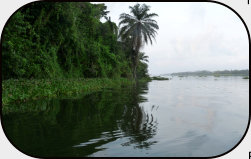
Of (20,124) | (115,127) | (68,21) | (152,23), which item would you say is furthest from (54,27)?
(152,23)

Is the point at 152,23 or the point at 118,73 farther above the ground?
the point at 152,23

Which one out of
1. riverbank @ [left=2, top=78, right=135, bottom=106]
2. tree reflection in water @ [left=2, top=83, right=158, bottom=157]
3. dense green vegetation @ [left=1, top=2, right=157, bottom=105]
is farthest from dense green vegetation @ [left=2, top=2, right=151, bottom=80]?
tree reflection in water @ [left=2, top=83, right=158, bottom=157]

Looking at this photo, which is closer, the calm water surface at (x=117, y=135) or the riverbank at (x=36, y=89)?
the calm water surface at (x=117, y=135)

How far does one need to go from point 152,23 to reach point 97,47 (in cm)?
1029

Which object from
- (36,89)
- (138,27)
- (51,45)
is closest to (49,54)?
(51,45)

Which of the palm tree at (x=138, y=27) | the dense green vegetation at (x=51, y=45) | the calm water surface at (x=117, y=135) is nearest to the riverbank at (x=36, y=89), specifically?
the dense green vegetation at (x=51, y=45)

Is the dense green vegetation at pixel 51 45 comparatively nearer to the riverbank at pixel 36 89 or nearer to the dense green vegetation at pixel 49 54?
the dense green vegetation at pixel 49 54

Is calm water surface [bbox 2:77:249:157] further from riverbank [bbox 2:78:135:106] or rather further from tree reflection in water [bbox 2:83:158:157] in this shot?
riverbank [bbox 2:78:135:106]

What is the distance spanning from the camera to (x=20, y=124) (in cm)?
454

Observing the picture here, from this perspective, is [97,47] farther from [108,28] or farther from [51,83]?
[51,83]

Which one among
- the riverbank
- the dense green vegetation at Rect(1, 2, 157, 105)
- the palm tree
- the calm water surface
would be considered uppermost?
the palm tree

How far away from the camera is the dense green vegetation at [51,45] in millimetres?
7723

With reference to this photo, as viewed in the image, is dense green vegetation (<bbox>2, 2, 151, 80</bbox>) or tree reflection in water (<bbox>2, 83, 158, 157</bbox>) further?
dense green vegetation (<bbox>2, 2, 151, 80</bbox>)

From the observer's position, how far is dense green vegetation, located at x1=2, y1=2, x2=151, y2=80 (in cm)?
772
